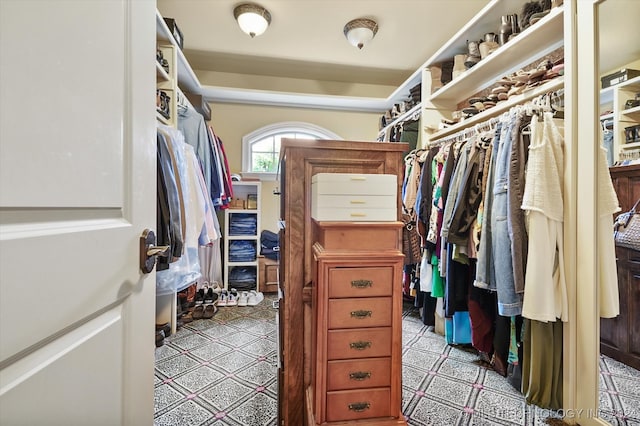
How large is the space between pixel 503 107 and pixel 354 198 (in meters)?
1.34

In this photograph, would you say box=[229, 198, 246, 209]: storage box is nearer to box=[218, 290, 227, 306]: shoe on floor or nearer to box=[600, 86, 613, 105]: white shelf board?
box=[218, 290, 227, 306]: shoe on floor

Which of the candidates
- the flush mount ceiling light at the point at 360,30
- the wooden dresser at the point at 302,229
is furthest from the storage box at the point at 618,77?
the flush mount ceiling light at the point at 360,30

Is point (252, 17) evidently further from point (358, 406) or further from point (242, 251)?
point (358, 406)

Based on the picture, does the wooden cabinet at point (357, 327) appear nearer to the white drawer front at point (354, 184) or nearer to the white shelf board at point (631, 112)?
the white drawer front at point (354, 184)

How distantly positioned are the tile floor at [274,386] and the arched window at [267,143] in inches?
84.9

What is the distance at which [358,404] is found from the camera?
983 millimetres

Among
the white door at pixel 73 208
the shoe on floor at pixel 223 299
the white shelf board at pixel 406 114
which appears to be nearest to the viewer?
the white door at pixel 73 208

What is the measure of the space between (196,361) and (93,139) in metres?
1.79

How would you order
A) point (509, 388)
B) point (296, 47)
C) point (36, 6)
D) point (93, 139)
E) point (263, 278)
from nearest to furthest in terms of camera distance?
point (36, 6) < point (93, 139) < point (509, 388) < point (296, 47) < point (263, 278)

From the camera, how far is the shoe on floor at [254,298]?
3.00 metres

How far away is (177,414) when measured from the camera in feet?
4.56

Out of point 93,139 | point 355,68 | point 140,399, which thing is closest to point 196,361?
point 140,399

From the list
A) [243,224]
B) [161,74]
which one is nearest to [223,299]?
[243,224]

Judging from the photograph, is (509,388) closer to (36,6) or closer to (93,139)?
(93,139)
